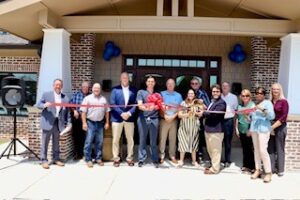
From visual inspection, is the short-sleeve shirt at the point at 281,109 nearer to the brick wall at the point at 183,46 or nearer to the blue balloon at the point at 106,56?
the brick wall at the point at 183,46

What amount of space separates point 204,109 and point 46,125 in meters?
2.99

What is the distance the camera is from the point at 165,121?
22.6ft

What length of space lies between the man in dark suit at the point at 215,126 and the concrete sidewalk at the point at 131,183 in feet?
0.90

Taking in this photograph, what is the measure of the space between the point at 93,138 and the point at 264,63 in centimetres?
481

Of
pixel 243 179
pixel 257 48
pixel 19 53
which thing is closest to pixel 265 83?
pixel 257 48

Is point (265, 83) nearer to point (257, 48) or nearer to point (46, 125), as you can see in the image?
point (257, 48)

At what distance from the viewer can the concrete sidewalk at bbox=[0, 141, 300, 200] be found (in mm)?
5113

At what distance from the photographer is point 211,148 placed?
21.2 feet

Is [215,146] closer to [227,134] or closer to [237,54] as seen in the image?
[227,134]

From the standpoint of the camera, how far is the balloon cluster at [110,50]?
30.7 feet

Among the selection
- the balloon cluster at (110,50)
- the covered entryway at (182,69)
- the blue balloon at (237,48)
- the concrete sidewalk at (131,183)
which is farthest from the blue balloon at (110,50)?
the concrete sidewalk at (131,183)

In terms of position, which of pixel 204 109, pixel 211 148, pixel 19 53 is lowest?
pixel 211 148

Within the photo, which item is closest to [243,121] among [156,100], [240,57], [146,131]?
[156,100]

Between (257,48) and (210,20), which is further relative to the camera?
(257,48)
